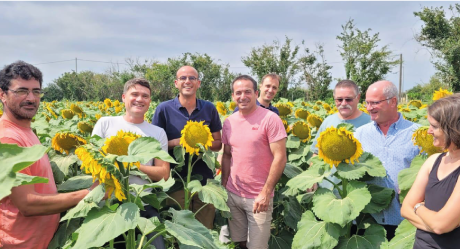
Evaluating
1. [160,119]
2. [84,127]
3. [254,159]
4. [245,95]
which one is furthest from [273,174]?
[84,127]

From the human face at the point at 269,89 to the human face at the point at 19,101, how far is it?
Result: 288 centimetres

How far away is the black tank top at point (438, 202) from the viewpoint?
6.03 ft

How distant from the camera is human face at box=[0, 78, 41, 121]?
2072 millimetres

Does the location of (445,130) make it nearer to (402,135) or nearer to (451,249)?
(451,249)

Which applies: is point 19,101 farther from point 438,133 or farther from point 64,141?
point 438,133

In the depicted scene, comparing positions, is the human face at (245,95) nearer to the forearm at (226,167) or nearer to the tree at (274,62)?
the forearm at (226,167)

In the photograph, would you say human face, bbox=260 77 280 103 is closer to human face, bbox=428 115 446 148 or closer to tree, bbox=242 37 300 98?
human face, bbox=428 115 446 148

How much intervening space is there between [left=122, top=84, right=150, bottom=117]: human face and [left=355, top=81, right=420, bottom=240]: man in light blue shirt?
1711 millimetres

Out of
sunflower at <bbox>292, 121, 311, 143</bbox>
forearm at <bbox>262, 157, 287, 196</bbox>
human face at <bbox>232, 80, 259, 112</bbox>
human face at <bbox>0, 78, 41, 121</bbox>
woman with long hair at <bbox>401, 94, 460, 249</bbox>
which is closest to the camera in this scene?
woman with long hair at <bbox>401, 94, 460, 249</bbox>

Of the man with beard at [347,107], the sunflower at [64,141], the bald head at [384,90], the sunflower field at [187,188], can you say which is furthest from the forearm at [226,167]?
the bald head at [384,90]

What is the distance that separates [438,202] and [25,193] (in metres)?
2.02

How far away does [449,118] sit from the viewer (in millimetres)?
1887

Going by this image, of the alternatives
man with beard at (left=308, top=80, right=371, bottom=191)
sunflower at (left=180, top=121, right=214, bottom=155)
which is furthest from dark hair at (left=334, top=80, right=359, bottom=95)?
sunflower at (left=180, top=121, right=214, bottom=155)

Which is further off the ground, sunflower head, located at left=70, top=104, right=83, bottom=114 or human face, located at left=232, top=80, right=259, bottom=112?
human face, located at left=232, top=80, right=259, bottom=112
